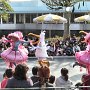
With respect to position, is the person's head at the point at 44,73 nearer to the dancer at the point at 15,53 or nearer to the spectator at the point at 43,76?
the spectator at the point at 43,76

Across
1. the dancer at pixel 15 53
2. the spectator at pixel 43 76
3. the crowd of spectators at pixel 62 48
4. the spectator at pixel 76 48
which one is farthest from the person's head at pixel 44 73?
the spectator at pixel 76 48

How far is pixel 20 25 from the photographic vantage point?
43.3 metres

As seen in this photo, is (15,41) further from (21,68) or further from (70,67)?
(21,68)

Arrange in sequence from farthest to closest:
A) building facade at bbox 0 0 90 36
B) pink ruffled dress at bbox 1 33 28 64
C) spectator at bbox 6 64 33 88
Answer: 1. building facade at bbox 0 0 90 36
2. pink ruffled dress at bbox 1 33 28 64
3. spectator at bbox 6 64 33 88

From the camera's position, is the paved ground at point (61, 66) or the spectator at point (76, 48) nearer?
the paved ground at point (61, 66)

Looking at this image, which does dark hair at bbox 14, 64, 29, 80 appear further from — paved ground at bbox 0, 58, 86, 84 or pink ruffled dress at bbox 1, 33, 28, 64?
paved ground at bbox 0, 58, 86, 84

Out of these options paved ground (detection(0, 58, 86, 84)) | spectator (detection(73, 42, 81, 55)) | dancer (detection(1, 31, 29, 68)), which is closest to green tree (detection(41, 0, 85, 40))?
spectator (detection(73, 42, 81, 55))

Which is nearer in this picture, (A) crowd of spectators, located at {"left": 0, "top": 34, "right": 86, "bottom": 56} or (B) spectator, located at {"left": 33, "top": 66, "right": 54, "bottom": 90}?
(B) spectator, located at {"left": 33, "top": 66, "right": 54, "bottom": 90}

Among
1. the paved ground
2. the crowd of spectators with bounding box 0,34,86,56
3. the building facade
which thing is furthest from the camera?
the building facade

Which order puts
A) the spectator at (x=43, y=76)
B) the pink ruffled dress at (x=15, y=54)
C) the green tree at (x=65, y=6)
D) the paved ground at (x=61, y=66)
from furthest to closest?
1. the green tree at (x=65, y=6)
2. the paved ground at (x=61, y=66)
3. the pink ruffled dress at (x=15, y=54)
4. the spectator at (x=43, y=76)

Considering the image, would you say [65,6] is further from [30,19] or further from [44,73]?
[44,73]

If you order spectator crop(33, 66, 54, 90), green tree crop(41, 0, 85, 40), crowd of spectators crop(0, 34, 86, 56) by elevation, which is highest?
green tree crop(41, 0, 85, 40)

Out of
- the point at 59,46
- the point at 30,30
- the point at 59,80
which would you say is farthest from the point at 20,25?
the point at 59,80

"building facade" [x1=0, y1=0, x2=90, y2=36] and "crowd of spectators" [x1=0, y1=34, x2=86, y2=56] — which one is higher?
"building facade" [x1=0, y1=0, x2=90, y2=36]
